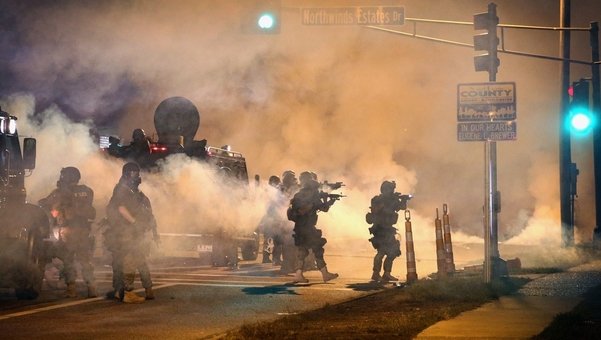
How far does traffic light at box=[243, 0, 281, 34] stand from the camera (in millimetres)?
17922

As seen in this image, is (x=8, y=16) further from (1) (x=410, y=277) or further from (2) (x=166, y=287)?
(1) (x=410, y=277)

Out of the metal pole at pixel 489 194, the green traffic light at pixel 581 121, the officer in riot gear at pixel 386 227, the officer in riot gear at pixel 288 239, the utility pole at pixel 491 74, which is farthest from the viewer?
the green traffic light at pixel 581 121

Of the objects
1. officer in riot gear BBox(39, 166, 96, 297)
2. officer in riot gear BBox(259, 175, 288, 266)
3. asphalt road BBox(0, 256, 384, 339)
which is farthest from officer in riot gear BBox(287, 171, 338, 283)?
officer in riot gear BBox(39, 166, 96, 297)

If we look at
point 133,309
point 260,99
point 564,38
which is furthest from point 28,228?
point 260,99

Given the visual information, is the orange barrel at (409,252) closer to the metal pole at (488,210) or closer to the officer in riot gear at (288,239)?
the metal pole at (488,210)

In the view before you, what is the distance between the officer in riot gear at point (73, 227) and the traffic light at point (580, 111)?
12.4m

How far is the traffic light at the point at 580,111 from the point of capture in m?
22.1

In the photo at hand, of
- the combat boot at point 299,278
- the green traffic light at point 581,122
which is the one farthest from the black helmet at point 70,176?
the green traffic light at point 581,122

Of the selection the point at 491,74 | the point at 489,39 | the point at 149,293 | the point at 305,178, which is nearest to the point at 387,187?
the point at 305,178

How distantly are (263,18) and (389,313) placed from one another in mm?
8343

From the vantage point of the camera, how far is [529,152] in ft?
133

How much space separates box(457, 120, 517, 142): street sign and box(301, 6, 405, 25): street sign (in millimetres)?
4382

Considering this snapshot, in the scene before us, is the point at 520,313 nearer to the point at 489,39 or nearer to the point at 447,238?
the point at 447,238

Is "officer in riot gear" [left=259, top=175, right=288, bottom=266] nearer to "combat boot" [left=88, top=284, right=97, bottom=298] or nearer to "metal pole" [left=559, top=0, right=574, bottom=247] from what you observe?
"combat boot" [left=88, top=284, right=97, bottom=298]
